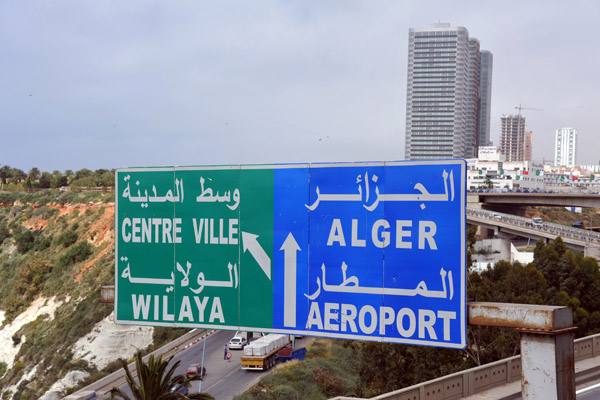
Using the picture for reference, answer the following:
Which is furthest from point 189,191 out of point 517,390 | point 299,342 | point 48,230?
point 48,230

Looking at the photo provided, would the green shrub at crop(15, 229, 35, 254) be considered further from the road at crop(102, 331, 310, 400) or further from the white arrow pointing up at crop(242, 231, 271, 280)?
the white arrow pointing up at crop(242, 231, 271, 280)

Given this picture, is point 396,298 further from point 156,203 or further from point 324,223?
point 156,203

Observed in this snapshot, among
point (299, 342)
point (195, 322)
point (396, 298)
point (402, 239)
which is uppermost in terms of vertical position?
point (402, 239)

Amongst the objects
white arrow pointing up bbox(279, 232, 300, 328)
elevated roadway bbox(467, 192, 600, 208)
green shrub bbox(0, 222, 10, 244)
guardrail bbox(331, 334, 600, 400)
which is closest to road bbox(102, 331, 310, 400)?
guardrail bbox(331, 334, 600, 400)

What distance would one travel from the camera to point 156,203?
35.9 ft

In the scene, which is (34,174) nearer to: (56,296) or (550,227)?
(56,296)

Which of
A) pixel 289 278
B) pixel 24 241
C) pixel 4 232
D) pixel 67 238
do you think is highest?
pixel 289 278

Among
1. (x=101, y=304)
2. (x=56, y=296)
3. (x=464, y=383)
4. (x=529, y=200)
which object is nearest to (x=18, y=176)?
(x=56, y=296)

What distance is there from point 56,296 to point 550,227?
65511 millimetres

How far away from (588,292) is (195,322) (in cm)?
4910

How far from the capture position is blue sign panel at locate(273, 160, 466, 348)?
29.0 feet

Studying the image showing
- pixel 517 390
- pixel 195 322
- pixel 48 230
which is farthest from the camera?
pixel 48 230

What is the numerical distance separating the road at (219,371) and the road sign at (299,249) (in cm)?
3053

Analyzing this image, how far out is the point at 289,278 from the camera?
9.86 m
